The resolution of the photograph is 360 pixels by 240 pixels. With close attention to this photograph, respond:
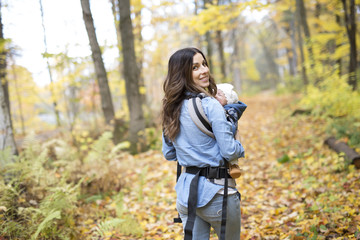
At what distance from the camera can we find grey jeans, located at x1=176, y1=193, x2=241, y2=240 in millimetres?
2021

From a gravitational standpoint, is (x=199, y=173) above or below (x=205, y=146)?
below

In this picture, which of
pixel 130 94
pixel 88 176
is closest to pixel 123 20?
pixel 130 94

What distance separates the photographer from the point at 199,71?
2.12 metres

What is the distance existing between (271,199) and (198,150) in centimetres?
342

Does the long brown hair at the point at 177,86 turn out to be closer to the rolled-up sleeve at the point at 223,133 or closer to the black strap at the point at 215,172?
the rolled-up sleeve at the point at 223,133

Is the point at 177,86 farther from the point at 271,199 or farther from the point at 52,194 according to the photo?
the point at 271,199

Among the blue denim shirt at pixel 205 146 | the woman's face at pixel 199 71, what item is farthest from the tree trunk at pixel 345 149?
the woman's face at pixel 199 71

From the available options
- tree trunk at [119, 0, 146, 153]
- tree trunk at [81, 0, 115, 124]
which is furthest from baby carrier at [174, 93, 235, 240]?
tree trunk at [119, 0, 146, 153]

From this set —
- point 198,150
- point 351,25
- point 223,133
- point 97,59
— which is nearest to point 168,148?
point 198,150

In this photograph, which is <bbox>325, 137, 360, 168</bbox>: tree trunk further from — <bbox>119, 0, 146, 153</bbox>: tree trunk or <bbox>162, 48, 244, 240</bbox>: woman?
<bbox>119, 0, 146, 153</bbox>: tree trunk

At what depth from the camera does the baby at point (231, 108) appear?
6.55ft

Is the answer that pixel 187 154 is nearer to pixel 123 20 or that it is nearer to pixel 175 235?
pixel 175 235

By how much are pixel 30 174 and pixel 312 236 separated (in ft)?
14.4

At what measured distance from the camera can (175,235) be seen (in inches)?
158
